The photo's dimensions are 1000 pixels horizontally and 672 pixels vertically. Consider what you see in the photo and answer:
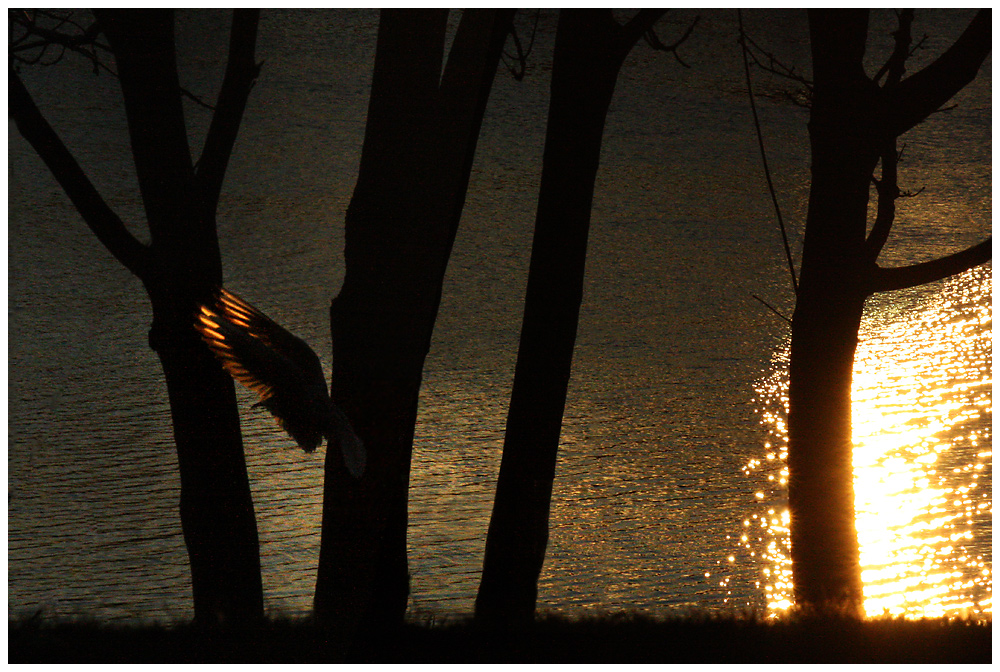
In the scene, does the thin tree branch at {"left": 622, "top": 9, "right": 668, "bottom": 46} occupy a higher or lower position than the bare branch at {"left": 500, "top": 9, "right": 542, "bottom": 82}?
higher

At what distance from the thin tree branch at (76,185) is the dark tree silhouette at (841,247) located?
1574 mm

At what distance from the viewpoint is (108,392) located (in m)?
2.17

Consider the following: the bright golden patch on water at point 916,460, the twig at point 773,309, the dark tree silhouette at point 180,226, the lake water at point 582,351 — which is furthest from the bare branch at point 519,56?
the bright golden patch on water at point 916,460

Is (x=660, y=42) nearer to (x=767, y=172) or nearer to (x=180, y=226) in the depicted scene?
(x=767, y=172)

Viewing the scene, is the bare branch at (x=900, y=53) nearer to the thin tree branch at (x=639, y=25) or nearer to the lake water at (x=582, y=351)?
the lake water at (x=582, y=351)

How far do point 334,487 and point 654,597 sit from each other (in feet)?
2.47

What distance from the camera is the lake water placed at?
81.6 inches

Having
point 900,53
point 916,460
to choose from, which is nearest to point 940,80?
point 900,53

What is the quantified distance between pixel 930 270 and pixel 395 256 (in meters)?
1.26

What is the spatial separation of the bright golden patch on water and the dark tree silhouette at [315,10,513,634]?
2.74 feet

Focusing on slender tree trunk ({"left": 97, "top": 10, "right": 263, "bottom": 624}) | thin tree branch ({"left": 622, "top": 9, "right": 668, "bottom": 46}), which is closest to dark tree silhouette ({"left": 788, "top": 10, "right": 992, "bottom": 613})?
thin tree branch ({"left": 622, "top": 9, "right": 668, "bottom": 46})

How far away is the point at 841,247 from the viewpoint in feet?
7.27

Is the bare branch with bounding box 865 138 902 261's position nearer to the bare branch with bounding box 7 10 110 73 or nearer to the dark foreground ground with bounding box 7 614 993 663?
the dark foreground ground with bounding box 7 614 993 663

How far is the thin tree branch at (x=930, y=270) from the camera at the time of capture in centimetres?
217
